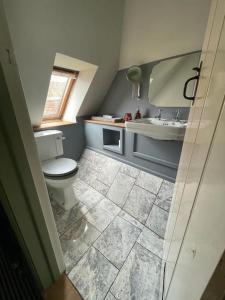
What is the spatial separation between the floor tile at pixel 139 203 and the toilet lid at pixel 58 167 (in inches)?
30.8

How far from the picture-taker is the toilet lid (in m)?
1.44

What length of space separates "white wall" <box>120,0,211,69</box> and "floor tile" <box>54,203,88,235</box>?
78.3 inches

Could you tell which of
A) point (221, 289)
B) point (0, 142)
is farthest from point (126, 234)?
point (0, 142)

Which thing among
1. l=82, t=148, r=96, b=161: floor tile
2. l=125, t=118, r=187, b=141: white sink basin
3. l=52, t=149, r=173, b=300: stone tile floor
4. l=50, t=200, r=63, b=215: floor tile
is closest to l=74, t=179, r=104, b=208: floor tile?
l=52, t=149, r=173, b=300: stone tile floor

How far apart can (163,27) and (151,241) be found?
82.0 inches

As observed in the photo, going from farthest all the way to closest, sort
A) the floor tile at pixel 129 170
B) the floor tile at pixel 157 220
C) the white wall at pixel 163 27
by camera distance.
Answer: the floor tile at pixel 129 170 → the floor tile at pixel 157 220 → the white wall at pixel 163 27

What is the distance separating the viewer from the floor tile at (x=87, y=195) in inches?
68.4

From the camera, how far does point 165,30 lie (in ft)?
4.47

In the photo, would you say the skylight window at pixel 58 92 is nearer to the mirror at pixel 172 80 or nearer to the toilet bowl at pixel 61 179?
the toilet bowl at pixel 61 179

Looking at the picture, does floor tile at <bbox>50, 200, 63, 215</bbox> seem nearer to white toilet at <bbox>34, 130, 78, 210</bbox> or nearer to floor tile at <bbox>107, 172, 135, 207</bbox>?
white toilet at <bbox>34, 130, 78, 210</bbox>

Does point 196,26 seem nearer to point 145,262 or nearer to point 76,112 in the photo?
point 76,112

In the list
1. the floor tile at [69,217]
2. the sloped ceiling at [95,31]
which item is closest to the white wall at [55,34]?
the sloped ceiling at [95,31]

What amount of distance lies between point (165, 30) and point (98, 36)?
0.69 meters

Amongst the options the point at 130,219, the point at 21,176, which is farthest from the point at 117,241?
the point at 21,176
